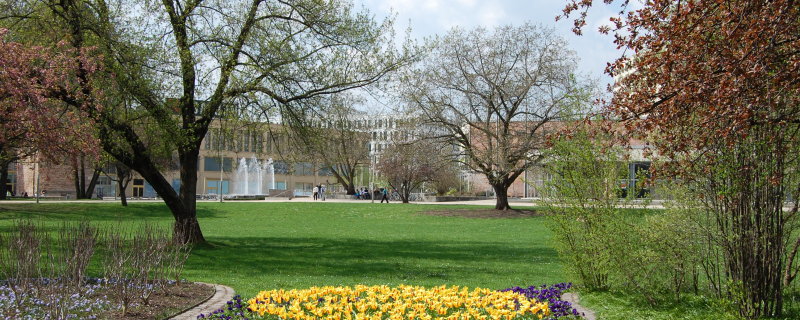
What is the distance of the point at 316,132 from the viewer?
1769 centimetres

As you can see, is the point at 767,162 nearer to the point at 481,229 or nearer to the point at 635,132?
the point at 635,132

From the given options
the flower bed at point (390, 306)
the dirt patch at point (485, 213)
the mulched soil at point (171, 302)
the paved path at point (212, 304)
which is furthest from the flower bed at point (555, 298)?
the dirt patch at point (485, 213)

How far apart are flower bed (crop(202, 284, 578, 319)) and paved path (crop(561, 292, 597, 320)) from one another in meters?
0.19

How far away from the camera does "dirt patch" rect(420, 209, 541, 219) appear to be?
112 ft

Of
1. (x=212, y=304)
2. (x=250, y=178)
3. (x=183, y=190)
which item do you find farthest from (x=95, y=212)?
(x=250, y=178)

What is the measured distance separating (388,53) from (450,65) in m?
17.8

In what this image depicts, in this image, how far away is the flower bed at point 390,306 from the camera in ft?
22.6

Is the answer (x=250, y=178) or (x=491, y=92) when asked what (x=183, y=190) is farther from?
(x=250, y=178)

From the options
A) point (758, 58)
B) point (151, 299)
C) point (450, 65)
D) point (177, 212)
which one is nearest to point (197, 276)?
point (151, 299)

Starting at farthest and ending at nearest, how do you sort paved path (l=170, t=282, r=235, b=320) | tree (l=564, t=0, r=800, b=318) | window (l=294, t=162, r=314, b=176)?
window (l=294, t=162, r=314, b=176), paved path (l=170, t=282, r=235, b=320), tree (l=564, t=0, r=800, b=318)

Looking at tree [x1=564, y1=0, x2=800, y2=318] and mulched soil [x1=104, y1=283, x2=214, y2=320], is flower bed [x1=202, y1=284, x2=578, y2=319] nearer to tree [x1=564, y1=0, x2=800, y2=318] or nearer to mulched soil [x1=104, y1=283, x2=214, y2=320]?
mulched soil [x1=104, y1=283, x2=214, y2=320]

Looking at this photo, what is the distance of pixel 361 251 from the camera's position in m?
17.4

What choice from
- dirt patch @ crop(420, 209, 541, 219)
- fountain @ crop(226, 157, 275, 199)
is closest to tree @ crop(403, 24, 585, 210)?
dirt patch @ crop(420, 209, 541, 219)

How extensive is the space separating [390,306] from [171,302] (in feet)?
10.8
